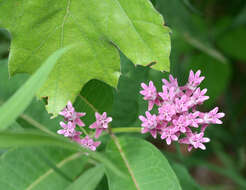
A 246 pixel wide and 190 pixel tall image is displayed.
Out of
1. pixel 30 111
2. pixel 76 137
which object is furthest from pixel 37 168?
pixel 30 111

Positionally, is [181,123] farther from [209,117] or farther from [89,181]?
[89,181]

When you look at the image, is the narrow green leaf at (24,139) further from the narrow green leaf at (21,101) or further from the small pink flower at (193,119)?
the small pink flower at (193,119)

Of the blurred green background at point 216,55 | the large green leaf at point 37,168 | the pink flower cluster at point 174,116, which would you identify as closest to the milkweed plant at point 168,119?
the pink flower cluster at point 174,116

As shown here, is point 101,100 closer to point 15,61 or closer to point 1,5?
point 15,61

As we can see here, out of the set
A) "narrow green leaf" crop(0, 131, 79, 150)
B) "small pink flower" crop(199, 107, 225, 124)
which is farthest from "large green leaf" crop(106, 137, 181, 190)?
"narrow green leaf" crop(0, 131, 79, 150)

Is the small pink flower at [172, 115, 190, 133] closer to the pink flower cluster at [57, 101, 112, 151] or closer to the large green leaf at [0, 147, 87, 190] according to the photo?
the pink flower cluster at [57, 101, 112, 151]

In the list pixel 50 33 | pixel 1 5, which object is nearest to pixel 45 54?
pixel 50 33

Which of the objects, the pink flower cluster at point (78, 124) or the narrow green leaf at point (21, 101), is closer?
the narrow green leaf at point (21, 101)
